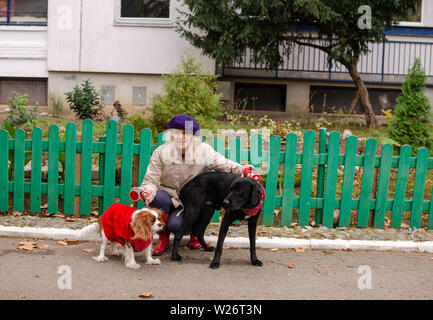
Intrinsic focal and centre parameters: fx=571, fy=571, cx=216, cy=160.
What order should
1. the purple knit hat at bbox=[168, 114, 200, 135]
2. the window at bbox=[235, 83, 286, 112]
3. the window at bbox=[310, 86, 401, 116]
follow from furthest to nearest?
the window at bbox=[310, 86, 401, 116], the window at bbox=[235, 83, 286, 112], the purple knit hat at bbox=[168, 114, 200, 135]

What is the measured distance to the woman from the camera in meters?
5.27

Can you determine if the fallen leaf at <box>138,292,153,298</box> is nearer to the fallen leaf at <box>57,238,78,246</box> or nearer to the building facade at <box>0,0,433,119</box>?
the fallen leaf at <box>57,238,78,246</box>

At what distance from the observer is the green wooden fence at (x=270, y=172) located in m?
6.32

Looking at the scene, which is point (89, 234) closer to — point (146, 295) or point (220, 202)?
point (220, 202)

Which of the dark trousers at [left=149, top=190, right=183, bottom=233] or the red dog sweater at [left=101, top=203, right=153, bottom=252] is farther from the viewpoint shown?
the dark trousers at [left=149, top=190, right=183, bottom=233]

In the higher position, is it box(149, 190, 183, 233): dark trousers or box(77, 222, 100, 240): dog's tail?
box(149, 190, 183, 233): dark trousers

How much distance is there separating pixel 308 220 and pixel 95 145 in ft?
8.36

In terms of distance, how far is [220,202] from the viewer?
523 cm

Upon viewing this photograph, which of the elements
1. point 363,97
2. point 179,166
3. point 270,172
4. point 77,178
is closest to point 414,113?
point 270,172

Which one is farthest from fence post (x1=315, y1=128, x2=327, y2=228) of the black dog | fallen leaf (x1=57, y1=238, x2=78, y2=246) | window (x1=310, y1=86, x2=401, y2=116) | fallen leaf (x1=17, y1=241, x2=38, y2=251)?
window (x1=310, y1=86, x2=401, y2=116)

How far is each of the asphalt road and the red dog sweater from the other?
8.9 inches

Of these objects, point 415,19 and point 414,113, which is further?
point 415,19

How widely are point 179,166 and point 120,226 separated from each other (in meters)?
0.82
